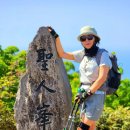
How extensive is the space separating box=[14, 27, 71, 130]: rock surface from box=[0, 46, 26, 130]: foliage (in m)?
2.65

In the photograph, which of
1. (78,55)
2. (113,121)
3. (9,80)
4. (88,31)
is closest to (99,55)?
(88,31)

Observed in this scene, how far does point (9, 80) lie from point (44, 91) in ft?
21.2

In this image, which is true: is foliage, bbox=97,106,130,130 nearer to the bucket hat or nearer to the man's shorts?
the man's shorts

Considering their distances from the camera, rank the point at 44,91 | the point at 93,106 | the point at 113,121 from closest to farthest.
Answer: the point at 93,106 → the point at 44,91 → the point at 113,121

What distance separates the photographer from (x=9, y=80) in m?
16.3

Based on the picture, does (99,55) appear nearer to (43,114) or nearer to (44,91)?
(44,91)

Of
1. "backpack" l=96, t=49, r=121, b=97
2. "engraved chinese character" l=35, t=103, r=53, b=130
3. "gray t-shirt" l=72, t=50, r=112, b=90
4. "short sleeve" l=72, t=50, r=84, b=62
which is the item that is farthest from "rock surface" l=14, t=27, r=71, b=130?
"backpack" l=96, t=49, r=121, b=97

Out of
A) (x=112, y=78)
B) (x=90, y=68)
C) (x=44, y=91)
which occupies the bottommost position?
(x=44, y=91)

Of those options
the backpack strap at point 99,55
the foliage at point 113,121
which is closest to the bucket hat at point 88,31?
the backpack strap at point 99,55

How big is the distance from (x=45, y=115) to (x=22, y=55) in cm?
1174

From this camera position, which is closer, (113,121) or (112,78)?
(112,78)

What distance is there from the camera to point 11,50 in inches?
920

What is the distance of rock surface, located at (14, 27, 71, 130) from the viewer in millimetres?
9953

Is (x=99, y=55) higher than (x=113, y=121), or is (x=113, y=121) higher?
(x=99, y=55)
